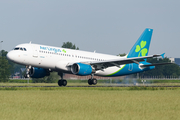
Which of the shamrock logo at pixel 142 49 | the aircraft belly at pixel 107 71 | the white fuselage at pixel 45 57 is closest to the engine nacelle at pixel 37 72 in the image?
the white fuselage at pixel 45 57

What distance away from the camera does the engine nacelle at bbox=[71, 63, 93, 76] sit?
130 feet

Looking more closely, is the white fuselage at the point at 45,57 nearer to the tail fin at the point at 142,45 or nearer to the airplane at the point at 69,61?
the airplane at the point at 69,61

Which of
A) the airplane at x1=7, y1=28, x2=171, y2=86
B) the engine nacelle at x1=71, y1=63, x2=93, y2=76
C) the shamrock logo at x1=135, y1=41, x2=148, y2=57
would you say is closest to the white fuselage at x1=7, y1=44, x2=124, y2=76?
the airplane at x1=7, y1=28, x2=171, y2=86

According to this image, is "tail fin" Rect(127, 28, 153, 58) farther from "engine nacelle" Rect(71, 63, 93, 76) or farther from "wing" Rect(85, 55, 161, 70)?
"engine nacelle" Rect(71, 63, 93, 76)

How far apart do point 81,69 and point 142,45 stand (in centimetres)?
1501

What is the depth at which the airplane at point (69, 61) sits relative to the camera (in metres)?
38.0

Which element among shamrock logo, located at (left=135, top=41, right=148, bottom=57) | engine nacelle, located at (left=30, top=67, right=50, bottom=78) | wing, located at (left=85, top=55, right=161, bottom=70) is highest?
shamrock logo, located at (left=135, top=41, right=148, bottom=57)

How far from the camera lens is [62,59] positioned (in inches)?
1588

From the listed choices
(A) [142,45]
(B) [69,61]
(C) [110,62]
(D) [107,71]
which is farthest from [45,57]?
(A) [142,45]
